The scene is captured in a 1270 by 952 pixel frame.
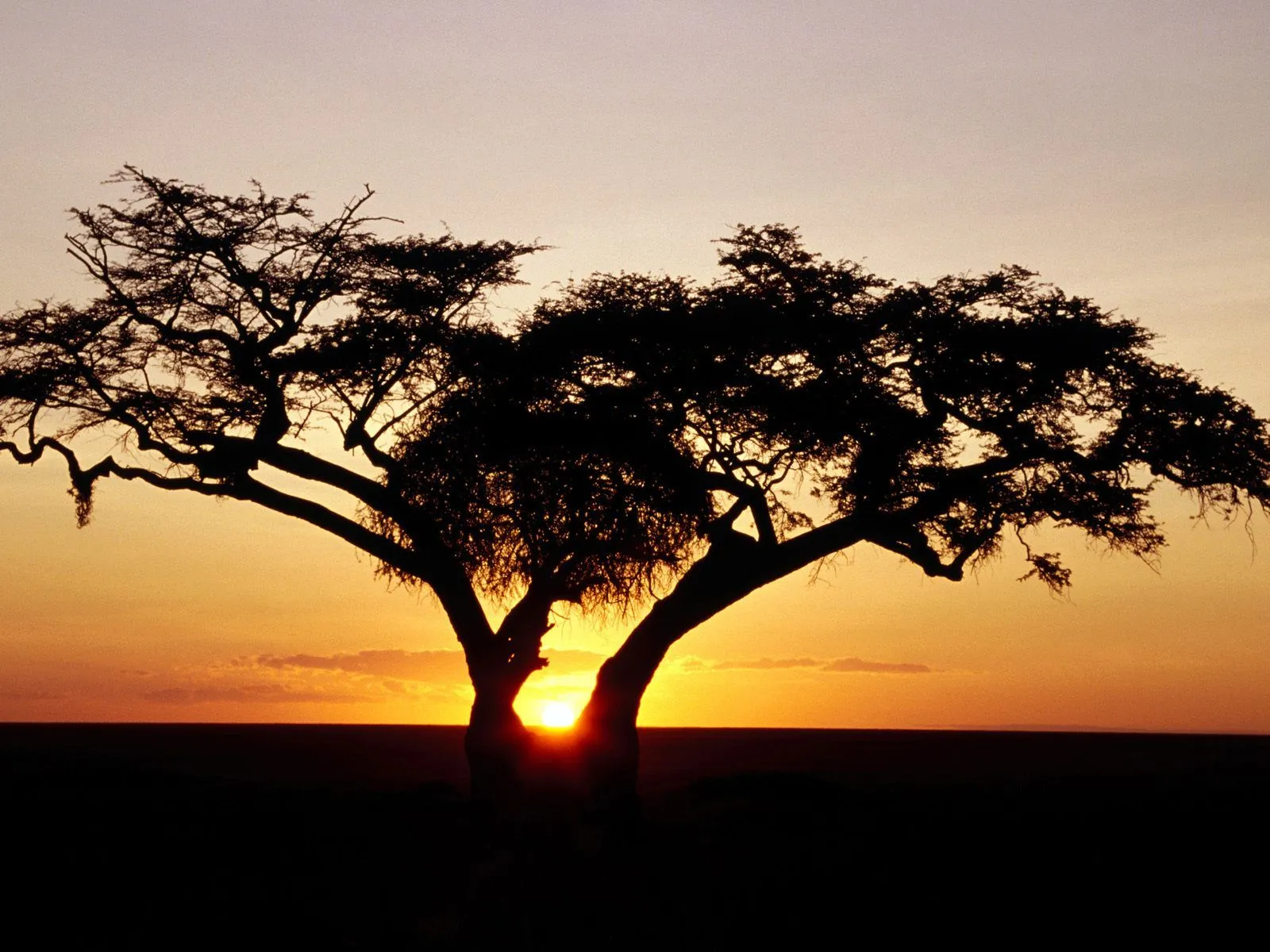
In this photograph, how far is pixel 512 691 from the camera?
30.5 meters

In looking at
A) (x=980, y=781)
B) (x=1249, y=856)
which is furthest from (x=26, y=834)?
(x=980, y=781)

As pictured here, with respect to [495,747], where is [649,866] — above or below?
below

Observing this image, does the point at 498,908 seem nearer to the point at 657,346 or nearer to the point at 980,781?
the point at 657,346

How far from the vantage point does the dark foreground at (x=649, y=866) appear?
20.2m

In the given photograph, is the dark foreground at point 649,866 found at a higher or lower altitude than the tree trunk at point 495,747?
lower

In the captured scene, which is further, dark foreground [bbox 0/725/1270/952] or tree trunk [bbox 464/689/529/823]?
tree trunk [bbox 464/689/529/823]

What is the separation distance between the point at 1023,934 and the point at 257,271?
19.3 meters

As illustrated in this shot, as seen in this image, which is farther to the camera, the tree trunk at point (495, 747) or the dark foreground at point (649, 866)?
the tree trunk at point (495, 747)

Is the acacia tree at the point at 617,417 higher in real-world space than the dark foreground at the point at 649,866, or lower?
higher

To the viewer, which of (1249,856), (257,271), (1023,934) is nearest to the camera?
(1023,934)

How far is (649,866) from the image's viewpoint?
957 inches

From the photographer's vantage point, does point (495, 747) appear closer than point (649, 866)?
No

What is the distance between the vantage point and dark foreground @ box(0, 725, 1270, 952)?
20203 mm

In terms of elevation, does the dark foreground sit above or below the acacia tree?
below
